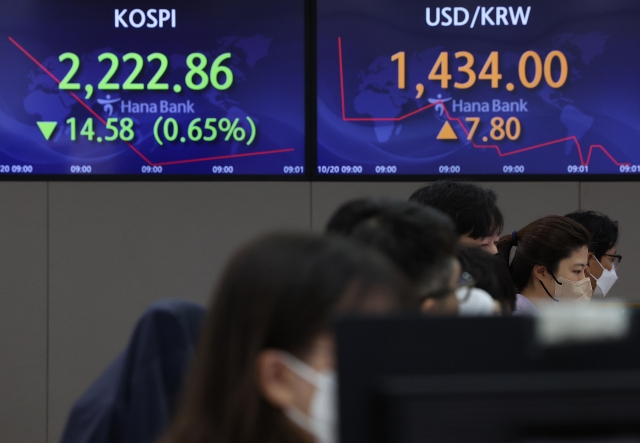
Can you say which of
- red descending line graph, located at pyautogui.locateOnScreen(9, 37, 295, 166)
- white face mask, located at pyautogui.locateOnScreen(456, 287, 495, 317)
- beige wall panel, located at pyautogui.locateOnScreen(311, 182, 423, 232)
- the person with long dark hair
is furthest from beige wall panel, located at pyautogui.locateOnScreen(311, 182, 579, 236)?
the person with long dark hair

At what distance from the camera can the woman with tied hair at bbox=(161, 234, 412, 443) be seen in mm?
762

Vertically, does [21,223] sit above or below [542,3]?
below

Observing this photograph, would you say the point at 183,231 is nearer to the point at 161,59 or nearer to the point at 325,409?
the point at 161,59

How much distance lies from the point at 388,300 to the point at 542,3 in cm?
292

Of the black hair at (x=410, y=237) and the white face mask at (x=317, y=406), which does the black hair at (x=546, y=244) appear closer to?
the black hair at (x=410, y=237)

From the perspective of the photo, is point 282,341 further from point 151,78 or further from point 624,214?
point 624,214

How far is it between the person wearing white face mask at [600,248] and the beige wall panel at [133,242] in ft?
3.77

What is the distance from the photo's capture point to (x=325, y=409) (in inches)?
29.6

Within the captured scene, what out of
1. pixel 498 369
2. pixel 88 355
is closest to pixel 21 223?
pixel 88 355

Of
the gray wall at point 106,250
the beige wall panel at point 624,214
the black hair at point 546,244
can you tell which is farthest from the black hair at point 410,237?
the beige wall panel at point 624,214

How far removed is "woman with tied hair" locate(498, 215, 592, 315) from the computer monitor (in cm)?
219

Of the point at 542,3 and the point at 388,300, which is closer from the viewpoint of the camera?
the point at 388,300

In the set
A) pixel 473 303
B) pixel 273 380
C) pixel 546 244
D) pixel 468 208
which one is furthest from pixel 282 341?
pixel 546 244

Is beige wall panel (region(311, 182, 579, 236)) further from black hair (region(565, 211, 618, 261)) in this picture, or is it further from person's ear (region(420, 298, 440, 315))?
person's ear (region(420, 298, 440, 315))
